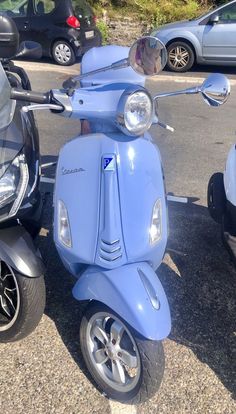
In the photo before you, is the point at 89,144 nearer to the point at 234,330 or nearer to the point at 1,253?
the point at 1,253

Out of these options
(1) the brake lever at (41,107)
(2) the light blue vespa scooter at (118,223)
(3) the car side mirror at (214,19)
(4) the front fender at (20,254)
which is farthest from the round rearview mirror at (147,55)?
(3) the car side mirror at (214,19)

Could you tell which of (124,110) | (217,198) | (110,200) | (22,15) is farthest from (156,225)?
(22,15)

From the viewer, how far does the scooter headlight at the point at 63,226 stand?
8.02 ft

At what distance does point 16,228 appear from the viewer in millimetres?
2646

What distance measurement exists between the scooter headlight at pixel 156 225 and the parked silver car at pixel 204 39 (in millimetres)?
7560

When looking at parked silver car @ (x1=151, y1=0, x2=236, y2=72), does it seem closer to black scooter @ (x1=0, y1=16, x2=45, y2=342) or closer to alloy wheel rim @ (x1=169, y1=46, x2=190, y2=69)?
alloy wheel rim @ (x1=169, y1=46, x2=190, y2=69)

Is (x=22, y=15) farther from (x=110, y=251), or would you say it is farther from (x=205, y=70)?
(x=110, y=251)

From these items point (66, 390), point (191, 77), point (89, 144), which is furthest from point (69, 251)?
point (191, 77)

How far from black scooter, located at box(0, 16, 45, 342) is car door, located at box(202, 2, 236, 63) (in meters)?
7.05

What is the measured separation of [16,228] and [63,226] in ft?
1.05

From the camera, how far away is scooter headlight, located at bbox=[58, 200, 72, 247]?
96.2 inches

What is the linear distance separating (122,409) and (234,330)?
2.84 ft

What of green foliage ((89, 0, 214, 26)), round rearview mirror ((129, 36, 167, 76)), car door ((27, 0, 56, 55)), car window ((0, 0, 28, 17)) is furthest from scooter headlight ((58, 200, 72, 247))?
green foliage ((89, 0, 214, 26))

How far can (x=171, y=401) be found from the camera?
238cm
